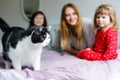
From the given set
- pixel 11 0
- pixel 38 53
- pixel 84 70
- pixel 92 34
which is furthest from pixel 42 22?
pixel 11 0

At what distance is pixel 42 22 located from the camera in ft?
6.14

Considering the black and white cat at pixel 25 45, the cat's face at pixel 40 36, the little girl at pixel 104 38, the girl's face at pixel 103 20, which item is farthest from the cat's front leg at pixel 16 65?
the girl's face at pixel 103 20

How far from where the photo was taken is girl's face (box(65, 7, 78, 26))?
1.80 meters

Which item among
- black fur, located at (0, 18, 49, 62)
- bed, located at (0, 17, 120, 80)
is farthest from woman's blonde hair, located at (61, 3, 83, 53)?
black fur, located at (0, 18, 49, 62)

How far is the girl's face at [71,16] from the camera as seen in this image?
5.92 ft

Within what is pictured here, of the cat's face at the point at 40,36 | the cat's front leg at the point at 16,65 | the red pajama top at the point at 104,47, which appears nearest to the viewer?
the cat's face at the point at 40,36

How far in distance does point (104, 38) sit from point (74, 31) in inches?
11.2

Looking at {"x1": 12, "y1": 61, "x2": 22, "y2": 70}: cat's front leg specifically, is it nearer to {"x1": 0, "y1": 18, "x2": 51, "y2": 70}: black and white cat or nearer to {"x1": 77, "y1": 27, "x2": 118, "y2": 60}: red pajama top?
{"x1": 0, "y1": 18, "x2": 51, "y2": 70}: black and white cat

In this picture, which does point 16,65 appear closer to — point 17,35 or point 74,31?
point 17,35

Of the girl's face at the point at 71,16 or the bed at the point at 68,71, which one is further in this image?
the girl's face at the point at 71,16

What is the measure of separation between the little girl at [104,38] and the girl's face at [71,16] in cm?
17

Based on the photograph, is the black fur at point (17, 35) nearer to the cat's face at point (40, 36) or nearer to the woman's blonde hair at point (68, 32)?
the cat's face at point (40, 36)

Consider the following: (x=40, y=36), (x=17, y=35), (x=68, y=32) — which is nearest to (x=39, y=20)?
(x=68, y=32)

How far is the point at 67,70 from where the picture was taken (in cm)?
135
